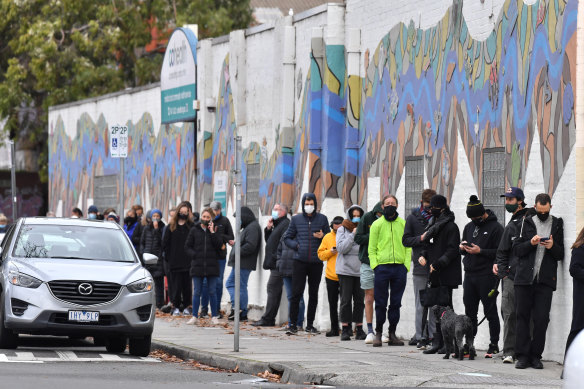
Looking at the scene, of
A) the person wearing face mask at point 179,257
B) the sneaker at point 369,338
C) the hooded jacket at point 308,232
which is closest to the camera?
the sneaker at point 369,338

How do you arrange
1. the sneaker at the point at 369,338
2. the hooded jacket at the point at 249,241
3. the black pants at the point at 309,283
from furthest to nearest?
1. the hooded jacket at the point at 249,241
2. the black pants at the point at 309,283
3. the sneaker at the point at 369,338

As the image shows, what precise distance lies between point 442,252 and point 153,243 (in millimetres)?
9735

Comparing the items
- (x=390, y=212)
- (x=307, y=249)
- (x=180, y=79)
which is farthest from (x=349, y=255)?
(x=180, y=79)

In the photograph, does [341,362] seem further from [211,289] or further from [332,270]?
[211,289]

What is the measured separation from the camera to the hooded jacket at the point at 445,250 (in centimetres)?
1681

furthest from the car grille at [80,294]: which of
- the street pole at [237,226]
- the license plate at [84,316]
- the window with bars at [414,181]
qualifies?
the window with bars at [414,181]

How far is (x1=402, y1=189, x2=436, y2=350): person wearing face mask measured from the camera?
17391mm

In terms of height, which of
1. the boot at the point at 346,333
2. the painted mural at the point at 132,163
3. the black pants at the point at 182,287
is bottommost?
the boot at the point at 346,333

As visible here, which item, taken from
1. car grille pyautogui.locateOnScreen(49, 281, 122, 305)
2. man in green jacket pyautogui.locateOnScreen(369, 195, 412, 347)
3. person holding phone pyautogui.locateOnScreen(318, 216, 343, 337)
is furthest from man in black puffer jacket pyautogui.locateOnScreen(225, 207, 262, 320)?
car grille pyautogui.locateOnScreen(49, 281, 122, 305)

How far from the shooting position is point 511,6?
56.7 ft

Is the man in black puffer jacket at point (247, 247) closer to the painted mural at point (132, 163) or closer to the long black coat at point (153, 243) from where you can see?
the long black coat at point (153, 243)

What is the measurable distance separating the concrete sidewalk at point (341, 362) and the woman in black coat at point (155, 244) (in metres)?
5.06

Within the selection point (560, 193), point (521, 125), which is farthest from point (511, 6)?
point (560, 193)

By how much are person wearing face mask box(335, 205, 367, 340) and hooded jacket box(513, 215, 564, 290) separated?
4.10m
